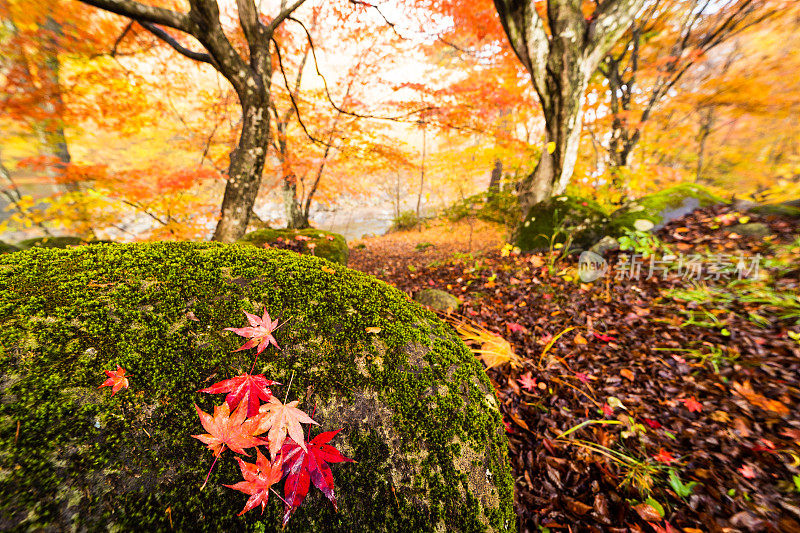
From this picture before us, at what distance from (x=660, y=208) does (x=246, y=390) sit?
657 centimetres

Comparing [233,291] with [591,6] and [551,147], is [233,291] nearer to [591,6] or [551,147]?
Answer: [551,147]

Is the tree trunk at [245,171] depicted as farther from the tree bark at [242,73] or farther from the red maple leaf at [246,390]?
the red maple leaf at [246,390]

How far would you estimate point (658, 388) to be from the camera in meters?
2.31

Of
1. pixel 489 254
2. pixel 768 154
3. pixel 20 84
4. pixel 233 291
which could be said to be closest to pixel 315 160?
pixel 20 84

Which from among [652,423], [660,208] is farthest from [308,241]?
[660,208]

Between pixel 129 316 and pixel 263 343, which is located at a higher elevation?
pixel 129 316

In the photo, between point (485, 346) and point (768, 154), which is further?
point (768, 154)

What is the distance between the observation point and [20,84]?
4586 millimetres

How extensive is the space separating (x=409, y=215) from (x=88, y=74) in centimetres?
1155

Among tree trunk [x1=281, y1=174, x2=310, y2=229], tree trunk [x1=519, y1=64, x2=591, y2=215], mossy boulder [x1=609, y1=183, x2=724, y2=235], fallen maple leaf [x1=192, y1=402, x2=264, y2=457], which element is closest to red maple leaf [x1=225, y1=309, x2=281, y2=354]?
fallen maple leaf [x1=192, y1=402, x2=264, y2=457]

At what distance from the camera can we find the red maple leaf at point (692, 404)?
82.4 inches

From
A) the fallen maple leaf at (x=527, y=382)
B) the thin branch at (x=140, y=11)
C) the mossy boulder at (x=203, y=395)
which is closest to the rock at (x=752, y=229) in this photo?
the fallen maple leaf at (x=527, y=382)

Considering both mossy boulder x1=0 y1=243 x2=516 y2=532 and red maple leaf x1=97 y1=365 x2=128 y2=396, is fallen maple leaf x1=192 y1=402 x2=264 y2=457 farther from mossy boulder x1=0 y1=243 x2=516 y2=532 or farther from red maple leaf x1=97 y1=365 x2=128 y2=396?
red maple leaf x1=97 y1=365 x2=128 y2=396

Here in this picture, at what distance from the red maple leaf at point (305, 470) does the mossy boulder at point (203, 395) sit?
0.13ft
